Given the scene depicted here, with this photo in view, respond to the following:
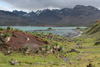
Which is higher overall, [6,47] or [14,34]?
[14,34]

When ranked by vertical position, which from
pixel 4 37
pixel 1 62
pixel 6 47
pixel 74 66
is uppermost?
pixel 4 37

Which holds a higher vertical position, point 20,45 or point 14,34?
point 14,34

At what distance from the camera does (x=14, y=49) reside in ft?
88.8

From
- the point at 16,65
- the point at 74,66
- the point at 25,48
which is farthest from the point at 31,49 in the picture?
the point at 74,66

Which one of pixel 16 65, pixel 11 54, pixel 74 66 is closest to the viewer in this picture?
pixel 16 65

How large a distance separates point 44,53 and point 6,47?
963cm

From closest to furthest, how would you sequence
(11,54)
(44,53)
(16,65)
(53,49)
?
(16,65)
(11,54)
(44,53)
(53,49)

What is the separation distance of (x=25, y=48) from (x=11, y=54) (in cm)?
420

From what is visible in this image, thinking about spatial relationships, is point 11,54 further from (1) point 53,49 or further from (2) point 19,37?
(1) point 53,49

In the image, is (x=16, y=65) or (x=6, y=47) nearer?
(x=16, y=65)

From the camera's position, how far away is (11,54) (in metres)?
25.0

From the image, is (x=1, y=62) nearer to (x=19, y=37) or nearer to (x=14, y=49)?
(x=14, y=49)

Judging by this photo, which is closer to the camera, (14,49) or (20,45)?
(14,49)

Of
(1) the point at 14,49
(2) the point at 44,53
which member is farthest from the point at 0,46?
(2) the point at 44,53
